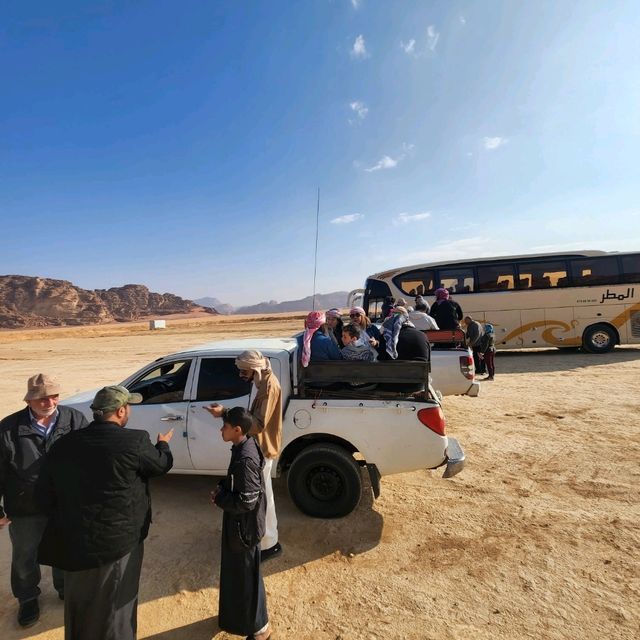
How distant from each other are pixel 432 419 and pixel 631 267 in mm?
14198

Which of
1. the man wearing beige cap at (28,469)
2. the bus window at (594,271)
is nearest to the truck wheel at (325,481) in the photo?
the man wearing beige cap at (28,469)

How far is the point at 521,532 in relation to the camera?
147 inches

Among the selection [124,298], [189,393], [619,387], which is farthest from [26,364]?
[124,298]

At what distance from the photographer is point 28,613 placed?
2.85 meters

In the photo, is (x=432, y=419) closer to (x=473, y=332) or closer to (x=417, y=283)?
(x=473, y=332)

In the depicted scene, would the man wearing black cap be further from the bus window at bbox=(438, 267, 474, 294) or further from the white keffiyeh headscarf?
the bus window at bbox=(438, 267, 474, 294)

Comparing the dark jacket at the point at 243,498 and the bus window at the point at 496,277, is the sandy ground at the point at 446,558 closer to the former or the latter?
the dark jacket at the point at 243,498

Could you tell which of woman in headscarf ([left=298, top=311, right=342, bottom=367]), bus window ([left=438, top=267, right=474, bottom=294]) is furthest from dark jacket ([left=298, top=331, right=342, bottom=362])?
bus window ([left=438, top=267, right=474, bottom=294])

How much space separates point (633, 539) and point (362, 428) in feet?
8.88

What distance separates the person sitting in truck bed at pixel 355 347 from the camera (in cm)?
447

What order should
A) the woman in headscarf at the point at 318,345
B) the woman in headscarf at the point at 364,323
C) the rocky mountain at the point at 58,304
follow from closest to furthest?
the woman in headscarf at the point at 318,345 < the woman in headscarf at the point at 364,323 < the rocky mountain at the point at 58,304

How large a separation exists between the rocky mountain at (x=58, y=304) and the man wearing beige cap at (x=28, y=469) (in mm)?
120139

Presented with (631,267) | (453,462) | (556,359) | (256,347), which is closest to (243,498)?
(256,347)

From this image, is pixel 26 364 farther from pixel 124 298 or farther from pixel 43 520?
pixel 124 298
